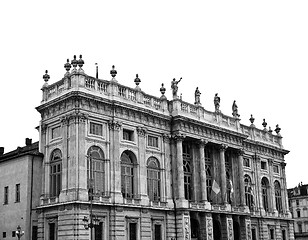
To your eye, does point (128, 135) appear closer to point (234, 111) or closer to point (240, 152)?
point (240, 152)

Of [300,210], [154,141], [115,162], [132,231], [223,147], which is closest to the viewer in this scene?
[115,162]

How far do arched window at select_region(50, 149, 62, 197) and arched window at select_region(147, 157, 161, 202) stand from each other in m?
9.44

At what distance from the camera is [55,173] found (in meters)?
46.6

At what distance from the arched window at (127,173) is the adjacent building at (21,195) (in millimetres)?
7747

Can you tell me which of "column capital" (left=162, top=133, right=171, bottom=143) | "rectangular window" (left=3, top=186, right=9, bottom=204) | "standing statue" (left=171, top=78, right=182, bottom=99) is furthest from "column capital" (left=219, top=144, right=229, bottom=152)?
"rectangular window" (left=3, top=186, right=9, bottom=204)

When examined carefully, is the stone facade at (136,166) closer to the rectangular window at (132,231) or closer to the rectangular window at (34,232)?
the rectangular window at (132,231)

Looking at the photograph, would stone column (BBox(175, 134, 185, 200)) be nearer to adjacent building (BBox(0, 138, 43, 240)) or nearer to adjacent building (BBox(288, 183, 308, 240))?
adjacent building (BBox(0, 138, 43, 240))

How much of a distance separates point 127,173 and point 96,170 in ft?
13.1

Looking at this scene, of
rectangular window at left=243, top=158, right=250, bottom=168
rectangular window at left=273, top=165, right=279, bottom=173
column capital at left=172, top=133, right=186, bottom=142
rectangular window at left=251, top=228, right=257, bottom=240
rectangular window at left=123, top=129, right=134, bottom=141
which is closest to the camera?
rectangular window at left=123, top=129, right=134, bottom=141

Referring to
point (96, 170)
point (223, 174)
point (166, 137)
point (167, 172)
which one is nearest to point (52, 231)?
point (96, 170)

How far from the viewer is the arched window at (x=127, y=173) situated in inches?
1909

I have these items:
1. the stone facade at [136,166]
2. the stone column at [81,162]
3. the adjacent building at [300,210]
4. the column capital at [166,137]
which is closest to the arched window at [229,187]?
the stone facade at [136,166]

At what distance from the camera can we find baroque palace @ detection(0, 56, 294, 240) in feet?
147

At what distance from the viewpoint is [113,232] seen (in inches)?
1783
